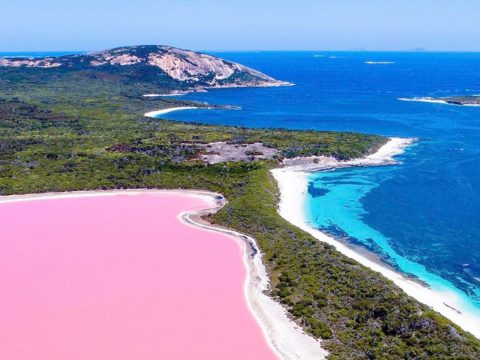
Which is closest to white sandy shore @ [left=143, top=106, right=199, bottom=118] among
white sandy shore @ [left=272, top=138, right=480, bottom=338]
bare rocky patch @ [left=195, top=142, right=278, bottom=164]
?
bare rocky patch @ [left=195, top=142, right=278, bottom=164]

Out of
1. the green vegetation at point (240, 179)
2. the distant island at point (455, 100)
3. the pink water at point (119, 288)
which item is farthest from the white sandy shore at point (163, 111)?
the distant island at point (455, 100)

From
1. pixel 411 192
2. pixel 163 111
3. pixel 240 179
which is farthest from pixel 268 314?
pixel 163 111

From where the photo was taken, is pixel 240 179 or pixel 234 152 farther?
pixel 234 152

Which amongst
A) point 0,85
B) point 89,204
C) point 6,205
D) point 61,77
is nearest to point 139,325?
point 89,204

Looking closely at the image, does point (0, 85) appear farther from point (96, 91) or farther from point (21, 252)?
point (21, 252)

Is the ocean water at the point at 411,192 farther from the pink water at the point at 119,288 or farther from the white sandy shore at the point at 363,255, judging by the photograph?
the pink water at the point at 119,288

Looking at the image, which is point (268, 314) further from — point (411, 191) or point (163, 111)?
point (163, 111)
